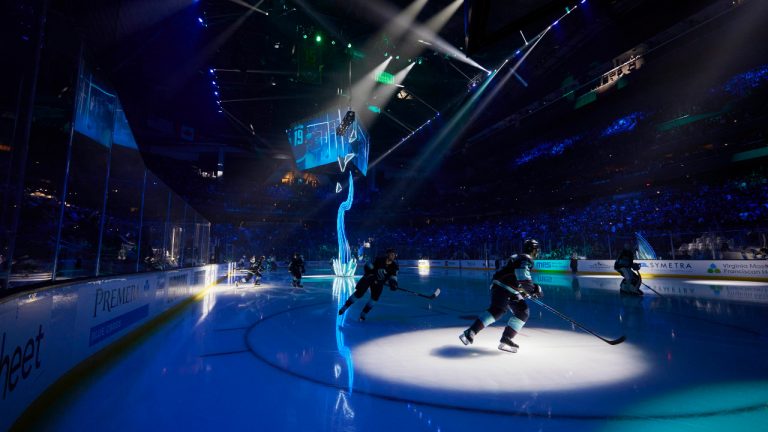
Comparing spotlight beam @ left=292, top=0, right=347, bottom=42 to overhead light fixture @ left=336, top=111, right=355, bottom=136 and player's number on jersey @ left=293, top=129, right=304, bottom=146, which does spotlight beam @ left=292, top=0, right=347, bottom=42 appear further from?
player's number on jersey @ left=293, top=129, right=304, bottom=146

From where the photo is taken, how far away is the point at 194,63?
43.2 ft

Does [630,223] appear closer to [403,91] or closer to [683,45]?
[683,45]

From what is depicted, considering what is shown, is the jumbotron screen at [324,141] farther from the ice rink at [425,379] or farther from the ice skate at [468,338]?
the ice skate at [468,338]

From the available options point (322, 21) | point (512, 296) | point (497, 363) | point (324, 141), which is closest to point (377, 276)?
point (512, 296)

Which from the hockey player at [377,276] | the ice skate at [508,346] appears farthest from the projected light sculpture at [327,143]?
the ice skate at [508,346]

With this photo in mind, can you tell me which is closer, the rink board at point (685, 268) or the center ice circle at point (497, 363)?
the center ice circle at point (497, 363)

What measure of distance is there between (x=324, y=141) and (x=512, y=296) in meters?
12.6

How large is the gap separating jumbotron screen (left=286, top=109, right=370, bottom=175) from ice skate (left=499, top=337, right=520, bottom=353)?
1162 cm

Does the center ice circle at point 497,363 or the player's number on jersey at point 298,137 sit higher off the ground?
the player's number on jersey at point 298,137

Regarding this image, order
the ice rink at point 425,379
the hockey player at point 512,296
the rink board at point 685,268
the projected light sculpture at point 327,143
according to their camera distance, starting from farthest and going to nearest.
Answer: the projected light sculpture at point 327,143
the rink board at point 685,268
the hockey player at point 512,296
the ice rink at point 425,379

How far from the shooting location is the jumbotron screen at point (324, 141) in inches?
596

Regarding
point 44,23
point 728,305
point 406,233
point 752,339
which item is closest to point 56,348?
point 44,23

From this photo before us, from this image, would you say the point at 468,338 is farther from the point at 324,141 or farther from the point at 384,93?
the point at 384,93

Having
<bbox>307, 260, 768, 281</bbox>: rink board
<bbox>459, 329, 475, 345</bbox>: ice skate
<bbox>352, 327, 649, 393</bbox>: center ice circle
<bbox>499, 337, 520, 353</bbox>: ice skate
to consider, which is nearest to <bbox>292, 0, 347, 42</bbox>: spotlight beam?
<bbox>352, 327, 649, 393</bbox>: center ice circle
